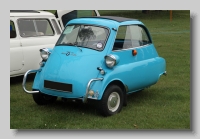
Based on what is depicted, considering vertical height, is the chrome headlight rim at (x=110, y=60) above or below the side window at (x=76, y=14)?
below

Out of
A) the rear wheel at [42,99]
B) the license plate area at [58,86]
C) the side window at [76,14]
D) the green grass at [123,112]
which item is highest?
the side window at [76,14]

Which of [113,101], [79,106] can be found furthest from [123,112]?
[79,106]

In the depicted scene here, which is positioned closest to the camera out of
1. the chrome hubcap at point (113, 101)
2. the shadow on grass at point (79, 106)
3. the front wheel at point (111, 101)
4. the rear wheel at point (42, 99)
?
the front wheel at point (111, 101)

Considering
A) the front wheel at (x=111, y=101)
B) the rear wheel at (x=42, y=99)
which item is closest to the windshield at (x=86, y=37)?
the front wheel at (x=111, y=101)

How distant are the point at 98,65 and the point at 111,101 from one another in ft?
2.15

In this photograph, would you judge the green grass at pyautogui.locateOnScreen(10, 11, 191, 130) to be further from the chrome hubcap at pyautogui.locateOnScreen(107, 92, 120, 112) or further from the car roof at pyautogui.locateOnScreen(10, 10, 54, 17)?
the car roof at pyautogui.locateOnScreen(10, 10, 54, 17)

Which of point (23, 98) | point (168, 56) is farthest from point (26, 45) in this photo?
point (168, 56)

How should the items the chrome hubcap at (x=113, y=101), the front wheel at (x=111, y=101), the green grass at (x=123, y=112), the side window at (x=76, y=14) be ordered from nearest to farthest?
the green grass at (x=123, y=112), the front wheel at (x=111, y=101), the chrome hubcap at (x=113, y=101), the side window at (x=76, y=14)

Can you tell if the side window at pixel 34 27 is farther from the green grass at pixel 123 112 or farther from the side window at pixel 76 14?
the green grass at pixel 123 112

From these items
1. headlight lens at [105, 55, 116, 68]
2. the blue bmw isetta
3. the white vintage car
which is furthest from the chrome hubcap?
the white vintage car

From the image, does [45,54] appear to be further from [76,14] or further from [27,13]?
[76,14]

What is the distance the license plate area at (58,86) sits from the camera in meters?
6.43

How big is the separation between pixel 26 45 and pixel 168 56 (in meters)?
5.47

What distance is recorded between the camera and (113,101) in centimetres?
661
